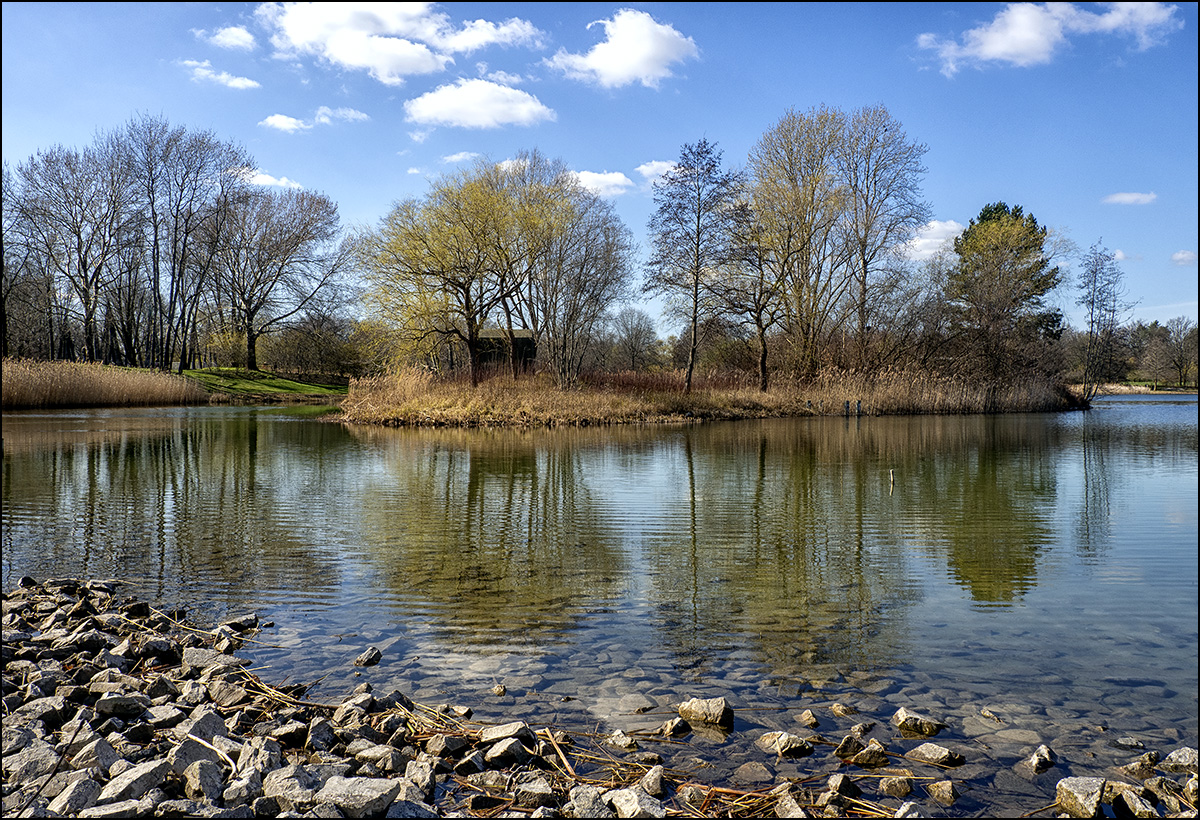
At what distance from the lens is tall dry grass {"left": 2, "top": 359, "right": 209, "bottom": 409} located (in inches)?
1032

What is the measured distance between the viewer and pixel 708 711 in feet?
10.6

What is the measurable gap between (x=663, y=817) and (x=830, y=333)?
32.6m

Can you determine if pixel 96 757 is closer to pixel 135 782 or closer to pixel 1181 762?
pixel 135 782

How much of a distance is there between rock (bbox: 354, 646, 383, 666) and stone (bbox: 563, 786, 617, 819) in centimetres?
177

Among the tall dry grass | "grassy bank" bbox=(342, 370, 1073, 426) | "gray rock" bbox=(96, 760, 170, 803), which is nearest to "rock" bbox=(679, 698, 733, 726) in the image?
"gray rock" bbox=(96, 760, 170, 803)

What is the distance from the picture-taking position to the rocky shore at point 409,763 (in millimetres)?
2492

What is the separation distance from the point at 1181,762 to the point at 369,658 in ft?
12.4

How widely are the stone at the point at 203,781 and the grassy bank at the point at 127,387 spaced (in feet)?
96.5

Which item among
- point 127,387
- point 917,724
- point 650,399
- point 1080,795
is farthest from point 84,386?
point 1080,795

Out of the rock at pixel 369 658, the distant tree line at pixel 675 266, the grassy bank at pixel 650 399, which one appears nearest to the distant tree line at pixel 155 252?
the distant tree line at pixel 675 266

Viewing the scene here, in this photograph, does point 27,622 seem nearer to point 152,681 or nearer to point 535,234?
point 152,681

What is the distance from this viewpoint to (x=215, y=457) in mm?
14000

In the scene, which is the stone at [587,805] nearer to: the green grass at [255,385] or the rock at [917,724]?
the rock at [917,724]

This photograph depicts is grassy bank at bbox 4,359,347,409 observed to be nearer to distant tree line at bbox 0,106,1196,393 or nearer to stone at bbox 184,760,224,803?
distant tree line at bbox 0,106,1196,393
